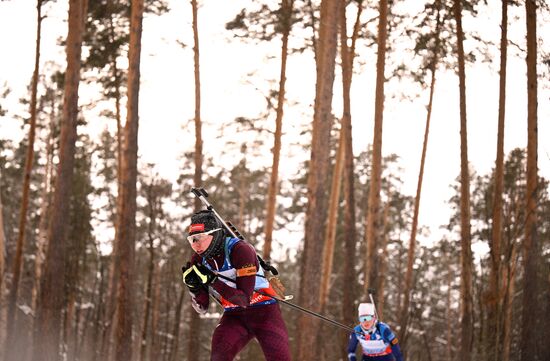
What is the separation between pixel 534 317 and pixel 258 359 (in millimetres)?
11401

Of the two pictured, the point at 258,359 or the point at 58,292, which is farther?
the point at 258,359

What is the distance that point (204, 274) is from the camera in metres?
6.30

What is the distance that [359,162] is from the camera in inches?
1436

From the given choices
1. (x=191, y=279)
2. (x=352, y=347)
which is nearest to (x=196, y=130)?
(x=352, y=347)

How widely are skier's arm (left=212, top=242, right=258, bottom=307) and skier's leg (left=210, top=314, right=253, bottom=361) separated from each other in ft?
1.56

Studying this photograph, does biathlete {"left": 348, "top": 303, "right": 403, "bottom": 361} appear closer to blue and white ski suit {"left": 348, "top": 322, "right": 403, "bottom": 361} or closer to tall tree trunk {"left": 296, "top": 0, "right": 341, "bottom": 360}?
blue and white ski suit {"left": 348, "top": 322, "right": 403, "bottom": 361}

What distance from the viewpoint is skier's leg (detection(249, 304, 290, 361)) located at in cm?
678

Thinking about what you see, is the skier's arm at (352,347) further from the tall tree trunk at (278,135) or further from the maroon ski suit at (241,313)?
the tall tree trunk at (278,135)

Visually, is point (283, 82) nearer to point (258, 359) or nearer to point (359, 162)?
point (258, 359)

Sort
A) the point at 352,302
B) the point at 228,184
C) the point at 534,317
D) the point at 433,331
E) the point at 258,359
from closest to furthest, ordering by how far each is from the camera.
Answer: the point at 534,317, the point at 352,302, the point at 258,359, the point at 228,184, the point at 433,331

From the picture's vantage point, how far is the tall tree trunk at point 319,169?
13.1 metres

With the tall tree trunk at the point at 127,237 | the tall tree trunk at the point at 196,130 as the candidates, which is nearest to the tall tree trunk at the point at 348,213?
the tall tree trunk at the point at 196,130

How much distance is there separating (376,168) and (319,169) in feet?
15.5

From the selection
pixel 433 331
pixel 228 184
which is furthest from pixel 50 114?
pixel 433 331
